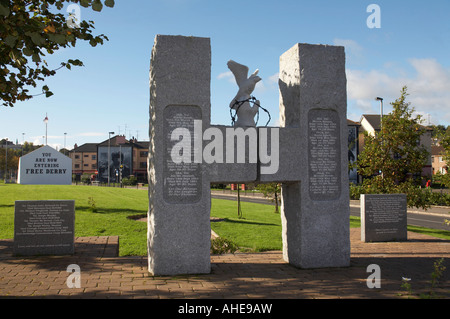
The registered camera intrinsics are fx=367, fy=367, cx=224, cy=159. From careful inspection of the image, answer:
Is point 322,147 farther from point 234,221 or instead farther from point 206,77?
point 234,221

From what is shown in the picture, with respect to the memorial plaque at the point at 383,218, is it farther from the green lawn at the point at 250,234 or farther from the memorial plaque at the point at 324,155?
the memorial plaque at the point at 324,155

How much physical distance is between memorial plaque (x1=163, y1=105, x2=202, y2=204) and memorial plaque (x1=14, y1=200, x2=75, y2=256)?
11.5 feet

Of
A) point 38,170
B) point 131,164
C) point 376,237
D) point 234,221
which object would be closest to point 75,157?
point 131,164

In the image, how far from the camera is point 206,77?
293 inches

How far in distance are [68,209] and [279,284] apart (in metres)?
5.71

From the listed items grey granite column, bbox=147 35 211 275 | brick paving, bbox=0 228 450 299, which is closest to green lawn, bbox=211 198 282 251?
brick paving, bbox=0 228 450 299

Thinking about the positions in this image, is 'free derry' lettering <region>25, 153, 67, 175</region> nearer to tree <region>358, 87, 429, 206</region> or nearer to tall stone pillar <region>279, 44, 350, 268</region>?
tree <region>358, 87, 429, 206</region>

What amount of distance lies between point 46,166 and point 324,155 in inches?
1480

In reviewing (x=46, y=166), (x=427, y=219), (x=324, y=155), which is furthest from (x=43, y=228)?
(x=46, y=166)

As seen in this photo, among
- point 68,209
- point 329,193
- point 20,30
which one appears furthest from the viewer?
point 68,209

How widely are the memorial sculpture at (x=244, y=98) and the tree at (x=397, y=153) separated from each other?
9.23m

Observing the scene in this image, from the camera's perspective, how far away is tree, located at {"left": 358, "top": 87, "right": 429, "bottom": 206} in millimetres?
15273

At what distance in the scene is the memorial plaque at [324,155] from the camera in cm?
812
